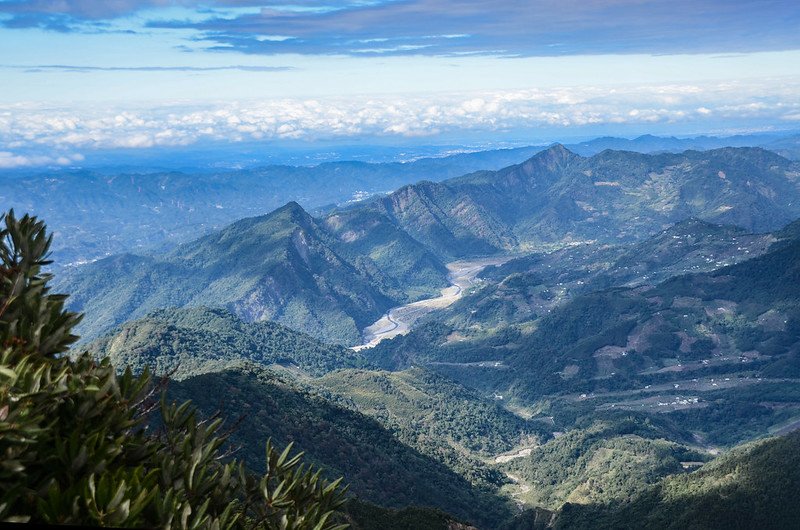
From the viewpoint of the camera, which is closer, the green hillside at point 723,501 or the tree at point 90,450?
the tree at point 90,450

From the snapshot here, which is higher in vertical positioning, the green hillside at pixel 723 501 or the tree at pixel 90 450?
the tree at pixel 90 450

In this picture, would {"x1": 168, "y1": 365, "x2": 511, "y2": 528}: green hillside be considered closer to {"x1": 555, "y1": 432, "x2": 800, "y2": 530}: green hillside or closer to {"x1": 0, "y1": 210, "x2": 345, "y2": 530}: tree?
{"x1": 555, "y1": 432, "x2": 800, "y2": 530}: green hillside

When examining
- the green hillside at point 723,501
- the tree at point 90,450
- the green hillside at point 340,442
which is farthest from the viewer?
the green hillside at point 340,442

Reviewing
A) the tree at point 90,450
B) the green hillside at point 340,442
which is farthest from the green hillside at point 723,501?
the tree at point 90,450

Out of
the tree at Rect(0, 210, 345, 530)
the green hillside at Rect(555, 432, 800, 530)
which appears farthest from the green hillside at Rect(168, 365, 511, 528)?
the tree at Rect(0, 210, 345, 530)

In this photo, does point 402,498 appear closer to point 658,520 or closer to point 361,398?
point 658,520

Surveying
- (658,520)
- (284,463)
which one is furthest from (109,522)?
(658,520)

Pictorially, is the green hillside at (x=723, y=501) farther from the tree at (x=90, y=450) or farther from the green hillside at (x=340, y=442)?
the tree at (x=90, y=450)

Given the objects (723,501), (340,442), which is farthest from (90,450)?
(340,442)

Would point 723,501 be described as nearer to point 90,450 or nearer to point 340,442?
point 340,442

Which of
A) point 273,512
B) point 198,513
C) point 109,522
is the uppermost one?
point 109,522
